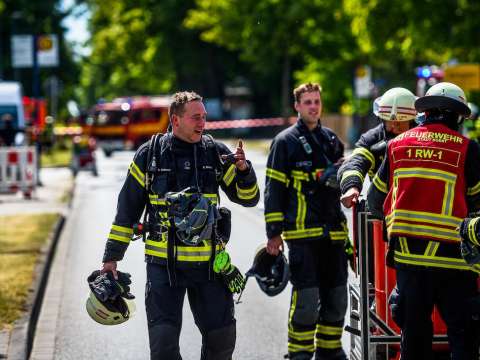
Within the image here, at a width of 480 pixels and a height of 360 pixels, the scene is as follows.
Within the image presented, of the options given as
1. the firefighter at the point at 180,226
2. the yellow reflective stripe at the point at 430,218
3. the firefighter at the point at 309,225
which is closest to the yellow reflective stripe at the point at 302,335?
the firefighter at the point at 309,225

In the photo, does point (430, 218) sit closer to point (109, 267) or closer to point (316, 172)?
point (109, 267)

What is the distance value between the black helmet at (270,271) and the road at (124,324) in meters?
0.91

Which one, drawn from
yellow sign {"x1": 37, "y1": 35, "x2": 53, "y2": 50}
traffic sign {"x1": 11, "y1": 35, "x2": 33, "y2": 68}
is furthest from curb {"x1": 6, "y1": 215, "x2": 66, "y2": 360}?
traffic sign {"x1": 11, "y1": 35, "x2": 33, "y2": 68}

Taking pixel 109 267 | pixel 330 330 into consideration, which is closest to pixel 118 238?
pixel 109 267

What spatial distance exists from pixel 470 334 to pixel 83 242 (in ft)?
35.2

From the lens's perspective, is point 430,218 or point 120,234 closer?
point 430,218

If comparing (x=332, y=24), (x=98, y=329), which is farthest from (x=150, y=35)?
(x=98, y=329)

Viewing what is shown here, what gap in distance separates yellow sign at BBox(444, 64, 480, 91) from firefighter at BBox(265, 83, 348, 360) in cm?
1903

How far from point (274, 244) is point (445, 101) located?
2081mm

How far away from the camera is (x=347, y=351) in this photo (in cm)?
825

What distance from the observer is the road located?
8.46m

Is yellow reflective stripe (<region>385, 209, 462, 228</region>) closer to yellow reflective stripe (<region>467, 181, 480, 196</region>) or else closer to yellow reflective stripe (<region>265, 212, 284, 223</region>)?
yellow reflective stripe (<region>467, 181, 480, 196</region>)

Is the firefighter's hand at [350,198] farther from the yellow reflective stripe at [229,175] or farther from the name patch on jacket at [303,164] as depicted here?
the name patch on jacket at [303,164]

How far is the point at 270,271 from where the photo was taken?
7418 mm
